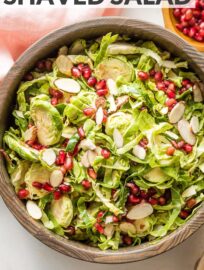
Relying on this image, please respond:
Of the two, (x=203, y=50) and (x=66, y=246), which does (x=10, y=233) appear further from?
(x=203, y=50)

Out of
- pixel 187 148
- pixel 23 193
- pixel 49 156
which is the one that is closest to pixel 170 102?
pixel 187 148

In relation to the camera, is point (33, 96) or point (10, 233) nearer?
point (33, 96)

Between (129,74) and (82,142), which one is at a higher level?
(129,74)

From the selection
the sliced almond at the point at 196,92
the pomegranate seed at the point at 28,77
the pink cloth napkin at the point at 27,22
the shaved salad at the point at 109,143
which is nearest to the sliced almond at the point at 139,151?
the shaved salad at the point at 109,143

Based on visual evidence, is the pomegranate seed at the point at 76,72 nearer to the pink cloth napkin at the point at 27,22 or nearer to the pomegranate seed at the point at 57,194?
the pink cloth napkin at the point at 27,22

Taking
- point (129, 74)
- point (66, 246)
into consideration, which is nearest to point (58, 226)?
point (66, 246)

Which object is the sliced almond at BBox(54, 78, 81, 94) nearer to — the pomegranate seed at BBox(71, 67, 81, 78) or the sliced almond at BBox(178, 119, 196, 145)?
the pomegranate seed at BBox(71, 67, 81, 78)

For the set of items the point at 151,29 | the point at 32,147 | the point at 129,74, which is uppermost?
the point at 151,29

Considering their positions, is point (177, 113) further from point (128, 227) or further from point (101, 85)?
point (128, 227)
